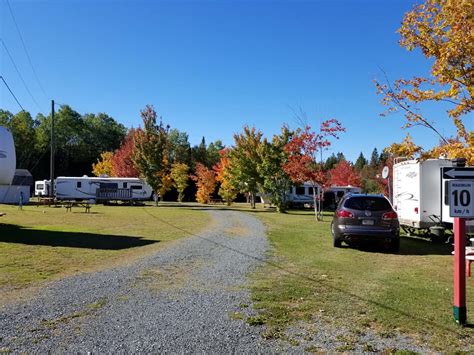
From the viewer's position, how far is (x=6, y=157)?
17.8 metres

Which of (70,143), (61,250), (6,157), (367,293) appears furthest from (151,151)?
(70,143)

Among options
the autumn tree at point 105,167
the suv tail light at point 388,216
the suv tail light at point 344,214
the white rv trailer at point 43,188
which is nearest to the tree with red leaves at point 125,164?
the autumn tree at point 105,167

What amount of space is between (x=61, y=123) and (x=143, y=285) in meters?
89.3

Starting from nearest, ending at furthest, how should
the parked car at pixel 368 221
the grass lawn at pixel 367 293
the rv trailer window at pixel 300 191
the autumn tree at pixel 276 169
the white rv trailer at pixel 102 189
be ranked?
the grass lawn at pixel 367 293
the parked car at pixel 368 221
the autumn tree at pixel 276 169
the rv trailer window at pixel 300 191
the white rv trailer at pixel 102 189

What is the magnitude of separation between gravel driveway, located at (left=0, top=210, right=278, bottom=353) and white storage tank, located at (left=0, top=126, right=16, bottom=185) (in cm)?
1070

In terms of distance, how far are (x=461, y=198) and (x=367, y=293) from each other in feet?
7.92

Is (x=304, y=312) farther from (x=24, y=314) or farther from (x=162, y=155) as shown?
(x=162, y=155)

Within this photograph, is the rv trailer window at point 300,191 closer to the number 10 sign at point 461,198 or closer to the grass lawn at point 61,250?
the grass lawn at point 61,250

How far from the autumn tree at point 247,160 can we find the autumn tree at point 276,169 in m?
2.48

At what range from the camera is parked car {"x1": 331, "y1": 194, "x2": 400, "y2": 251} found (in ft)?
41.5

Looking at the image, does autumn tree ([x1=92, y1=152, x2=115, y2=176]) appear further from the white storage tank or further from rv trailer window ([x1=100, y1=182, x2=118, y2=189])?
the white storage tank

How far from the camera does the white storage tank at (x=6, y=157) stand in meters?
17.6

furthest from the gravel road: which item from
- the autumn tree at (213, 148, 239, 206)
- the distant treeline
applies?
the distant treeline

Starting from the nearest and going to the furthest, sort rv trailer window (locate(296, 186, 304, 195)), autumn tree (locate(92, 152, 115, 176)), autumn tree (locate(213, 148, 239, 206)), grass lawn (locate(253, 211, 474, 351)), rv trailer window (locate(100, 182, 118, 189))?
grass lawn (locate(253, 211, 474, 351)) → autumn tree (locate(213, 148, 239, 206)) → rv trailer window (locate(296, 186, 304, 195)) → rv trailer window (locate(100, 182, 118, 189)) → autumn tree (locate(92, 152, 115, 176))
